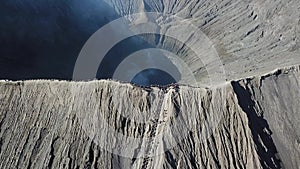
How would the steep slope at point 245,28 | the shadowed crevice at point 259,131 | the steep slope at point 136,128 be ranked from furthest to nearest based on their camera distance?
the steep slope at point 245,28
the shadowed crevice at point 259,131
the steep slope at point 136,128

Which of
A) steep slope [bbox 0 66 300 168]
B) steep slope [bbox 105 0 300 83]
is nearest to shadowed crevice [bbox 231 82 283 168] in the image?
steep slope [bbox 0 66 300 168]

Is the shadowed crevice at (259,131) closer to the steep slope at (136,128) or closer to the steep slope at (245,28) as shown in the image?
the steep slope at (136,128)

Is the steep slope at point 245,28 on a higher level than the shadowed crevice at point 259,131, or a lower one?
higher

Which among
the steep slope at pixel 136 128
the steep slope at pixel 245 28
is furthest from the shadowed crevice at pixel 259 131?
the steep slope at pixel 245 28

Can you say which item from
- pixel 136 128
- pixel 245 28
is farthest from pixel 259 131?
pixel 245 28

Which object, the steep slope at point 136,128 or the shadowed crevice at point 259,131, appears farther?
the shadowed crevice at point 259,131

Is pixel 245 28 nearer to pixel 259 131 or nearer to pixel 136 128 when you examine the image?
pixel 259 131

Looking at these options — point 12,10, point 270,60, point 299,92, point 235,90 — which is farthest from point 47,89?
point 270,60

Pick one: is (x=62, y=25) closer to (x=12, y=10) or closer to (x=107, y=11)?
(x=12, y=10)
